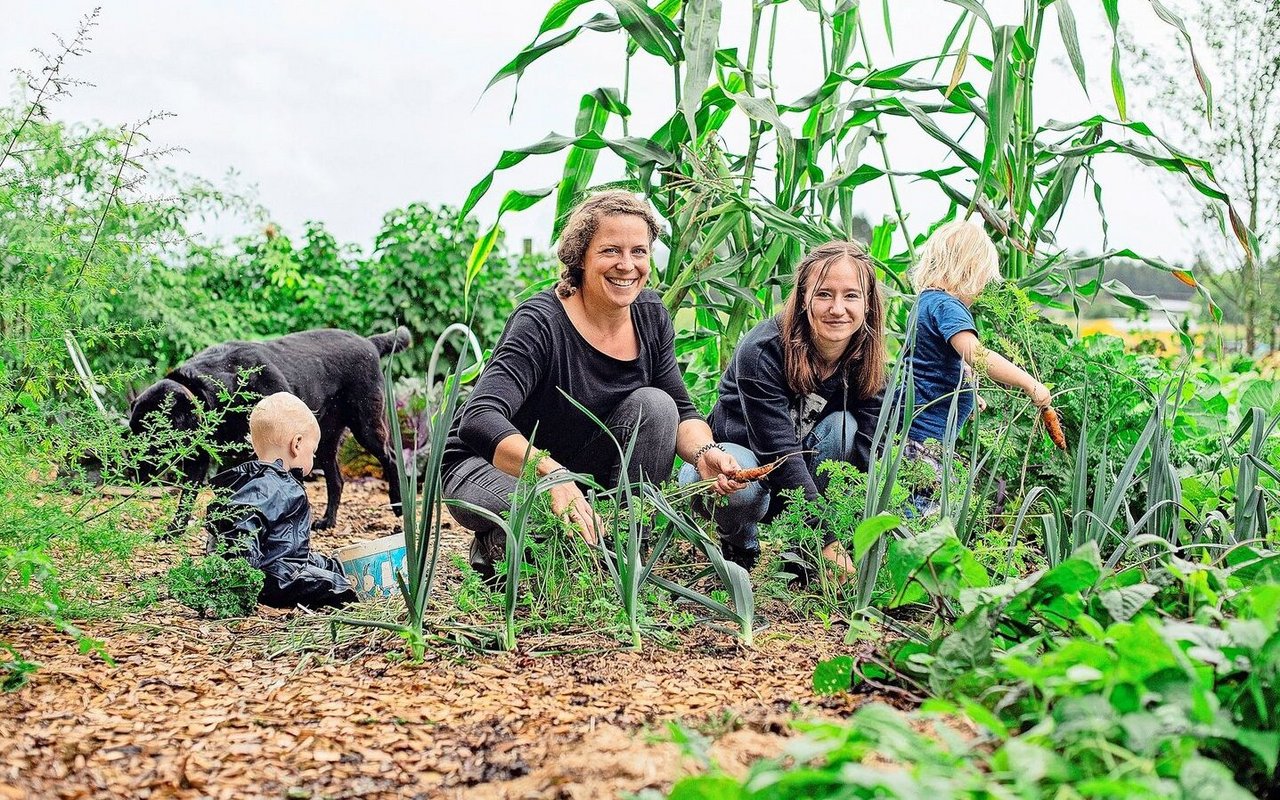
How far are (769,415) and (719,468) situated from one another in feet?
1.01

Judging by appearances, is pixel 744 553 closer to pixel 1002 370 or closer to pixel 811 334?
pixel 811 334

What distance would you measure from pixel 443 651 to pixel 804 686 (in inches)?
30.8

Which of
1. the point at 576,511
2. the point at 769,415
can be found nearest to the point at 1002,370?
the point at 769,415

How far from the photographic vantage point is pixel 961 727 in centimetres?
147

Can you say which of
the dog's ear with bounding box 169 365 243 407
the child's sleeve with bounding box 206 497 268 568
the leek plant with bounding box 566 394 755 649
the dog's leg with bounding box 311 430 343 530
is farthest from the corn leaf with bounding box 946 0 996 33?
the dog's leg with bounding box 311 430 343 530

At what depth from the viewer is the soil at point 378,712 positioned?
153 centimetres

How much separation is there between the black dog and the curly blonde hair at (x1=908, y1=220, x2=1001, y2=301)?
6.43 feet

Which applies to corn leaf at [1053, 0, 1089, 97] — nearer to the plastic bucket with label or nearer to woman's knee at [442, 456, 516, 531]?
woman's knee at [442, 456, 516, 531]

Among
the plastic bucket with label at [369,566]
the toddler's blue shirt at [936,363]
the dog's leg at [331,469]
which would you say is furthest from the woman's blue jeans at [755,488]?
the dog's leg at [331,469]

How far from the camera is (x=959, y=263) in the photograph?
3.22 meters

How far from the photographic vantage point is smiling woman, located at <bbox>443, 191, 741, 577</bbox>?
9.59ft

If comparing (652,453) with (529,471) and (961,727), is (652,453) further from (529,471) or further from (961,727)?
(961,727)

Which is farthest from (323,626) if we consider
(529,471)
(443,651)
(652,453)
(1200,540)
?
(1200,540)

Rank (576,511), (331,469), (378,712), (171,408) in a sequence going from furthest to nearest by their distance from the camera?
(331,469)
(171,408)
(576,511)
(378,712)
